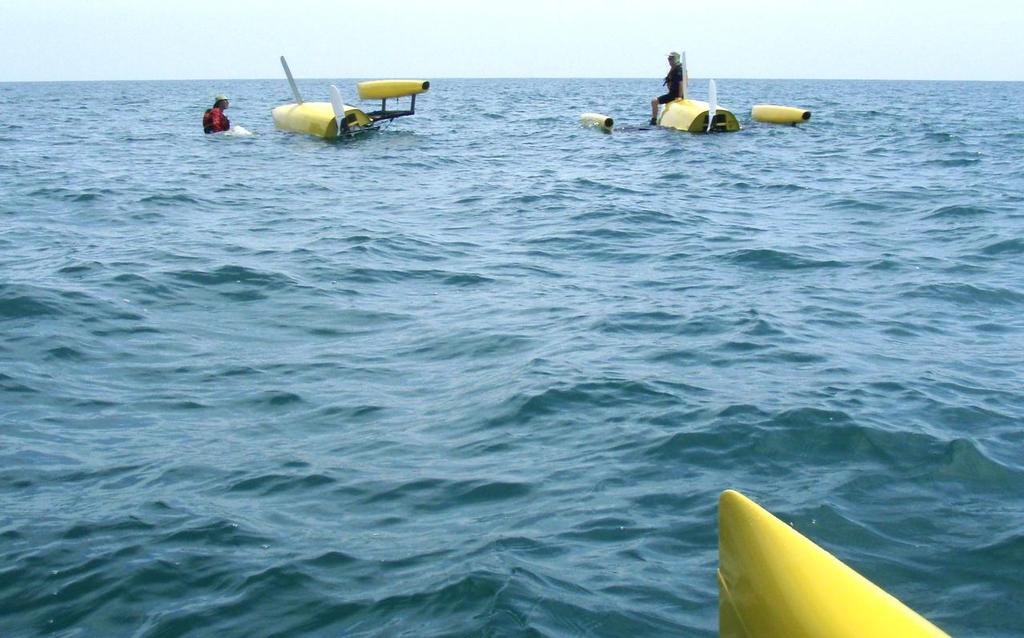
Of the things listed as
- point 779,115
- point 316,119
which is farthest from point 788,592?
point 779,115

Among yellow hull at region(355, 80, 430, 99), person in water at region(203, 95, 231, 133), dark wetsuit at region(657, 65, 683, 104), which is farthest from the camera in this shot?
person in water at region(203, 95, 231, 133)

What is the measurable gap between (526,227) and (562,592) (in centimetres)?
795

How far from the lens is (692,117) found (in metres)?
21.2

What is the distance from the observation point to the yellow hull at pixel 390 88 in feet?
67.5

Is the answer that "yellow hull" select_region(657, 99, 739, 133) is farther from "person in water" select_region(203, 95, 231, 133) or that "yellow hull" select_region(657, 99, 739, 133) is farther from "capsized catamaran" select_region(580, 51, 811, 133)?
"person in water" select_region(203, 95, 231, 133)

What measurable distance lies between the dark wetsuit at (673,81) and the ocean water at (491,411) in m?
9.51

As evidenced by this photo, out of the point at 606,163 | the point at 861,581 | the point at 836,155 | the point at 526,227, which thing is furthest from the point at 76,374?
the point at 836,155

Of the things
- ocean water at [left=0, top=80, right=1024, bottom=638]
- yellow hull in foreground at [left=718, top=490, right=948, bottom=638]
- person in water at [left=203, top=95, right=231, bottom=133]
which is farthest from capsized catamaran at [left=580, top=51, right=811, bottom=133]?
yellow hull in foreground at [left=718, top=490, right=948, bottom=638]

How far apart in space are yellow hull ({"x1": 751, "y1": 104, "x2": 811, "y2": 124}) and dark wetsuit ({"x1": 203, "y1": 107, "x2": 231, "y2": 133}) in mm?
12250

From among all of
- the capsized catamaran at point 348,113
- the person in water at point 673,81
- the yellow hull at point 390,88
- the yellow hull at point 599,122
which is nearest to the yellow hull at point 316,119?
the capsized catamaran at point 348,113

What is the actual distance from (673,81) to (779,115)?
374 centimetres

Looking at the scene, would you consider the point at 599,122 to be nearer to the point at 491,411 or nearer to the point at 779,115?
the point at 779,115

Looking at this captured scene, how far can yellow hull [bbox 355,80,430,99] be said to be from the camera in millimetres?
20562

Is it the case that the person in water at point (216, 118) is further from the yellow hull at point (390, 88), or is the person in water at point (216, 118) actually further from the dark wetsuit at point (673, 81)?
the dark wetsuit at point (673, 81)
